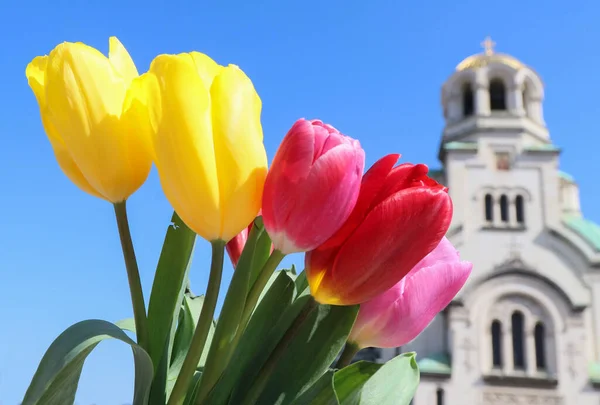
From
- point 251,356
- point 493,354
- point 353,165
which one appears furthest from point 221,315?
point 493,354

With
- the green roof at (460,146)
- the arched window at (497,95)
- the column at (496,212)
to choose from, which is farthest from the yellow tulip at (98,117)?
the arched window at (497,95)

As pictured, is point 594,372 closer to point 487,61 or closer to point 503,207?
point 503,207

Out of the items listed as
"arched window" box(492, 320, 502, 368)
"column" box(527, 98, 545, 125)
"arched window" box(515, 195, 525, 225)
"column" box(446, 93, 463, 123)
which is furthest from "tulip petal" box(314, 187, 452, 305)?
"column" box(527, 98, 545, 125)

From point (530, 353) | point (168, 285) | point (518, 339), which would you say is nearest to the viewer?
point (168, 285)

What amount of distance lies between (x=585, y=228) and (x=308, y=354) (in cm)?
1585

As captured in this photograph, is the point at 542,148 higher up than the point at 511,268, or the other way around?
the point at 542,148

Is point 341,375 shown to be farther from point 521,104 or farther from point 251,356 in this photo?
point 521,104

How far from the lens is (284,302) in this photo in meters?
0.71

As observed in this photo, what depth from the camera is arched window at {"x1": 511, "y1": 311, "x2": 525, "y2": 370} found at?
13.9 m

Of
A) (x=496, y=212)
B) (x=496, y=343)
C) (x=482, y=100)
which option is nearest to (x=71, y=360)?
(x=496, y=343)

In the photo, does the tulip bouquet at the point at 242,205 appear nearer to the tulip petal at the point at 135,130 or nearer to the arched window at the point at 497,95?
the tulip petal at the point at 135,130

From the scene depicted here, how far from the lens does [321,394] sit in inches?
24.8

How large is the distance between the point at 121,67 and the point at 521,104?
54.8 ft

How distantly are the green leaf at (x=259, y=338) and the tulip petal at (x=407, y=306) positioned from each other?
8 cm
